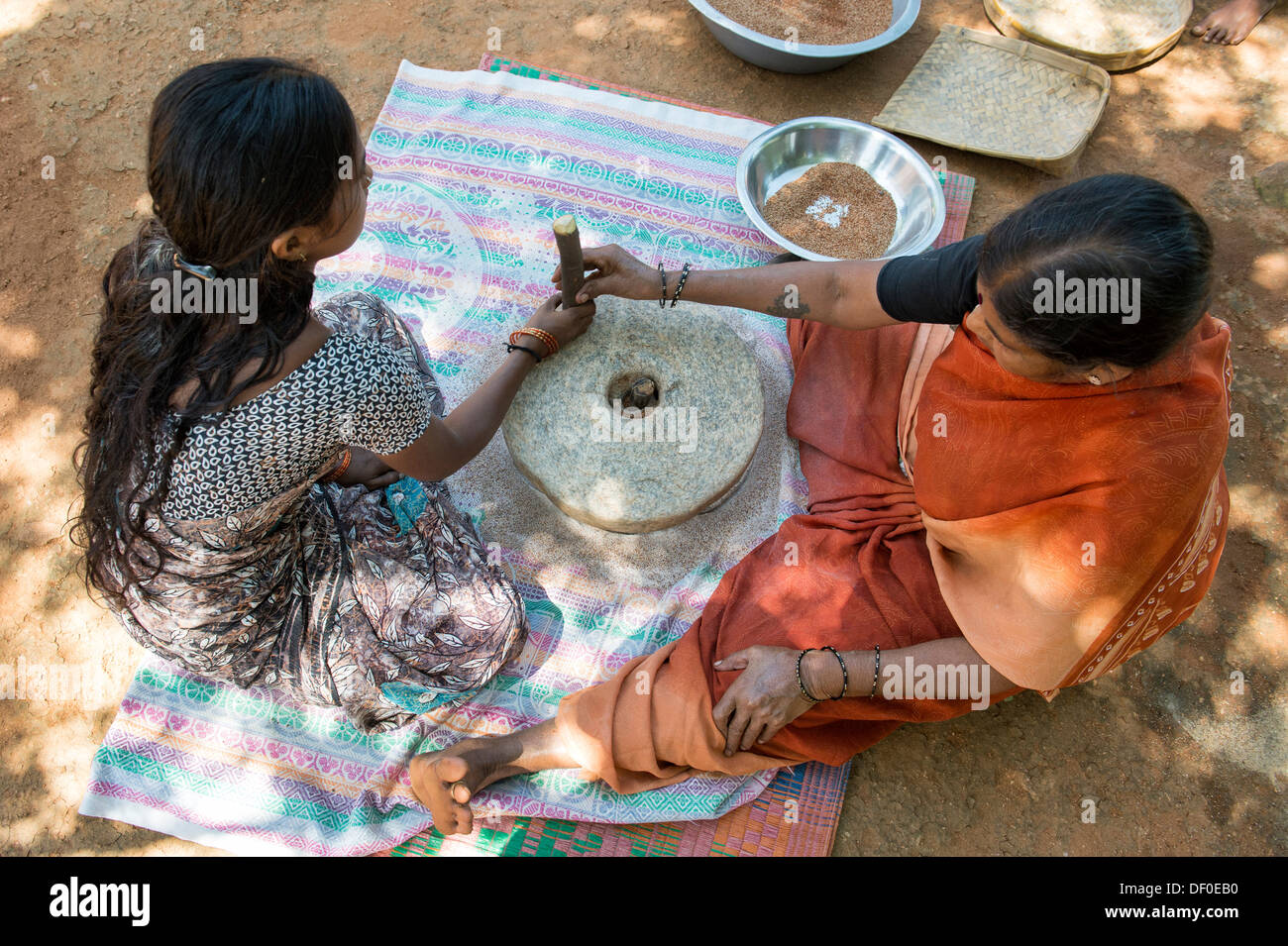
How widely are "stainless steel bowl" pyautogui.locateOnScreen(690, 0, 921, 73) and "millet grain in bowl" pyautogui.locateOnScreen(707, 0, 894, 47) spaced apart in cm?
4

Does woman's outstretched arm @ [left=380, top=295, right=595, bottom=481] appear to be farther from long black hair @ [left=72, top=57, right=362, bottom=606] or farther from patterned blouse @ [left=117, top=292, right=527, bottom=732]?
long black hair @ [left=72, top=57, right=362, bottom=606]

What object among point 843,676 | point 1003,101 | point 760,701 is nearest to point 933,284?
point 843,676

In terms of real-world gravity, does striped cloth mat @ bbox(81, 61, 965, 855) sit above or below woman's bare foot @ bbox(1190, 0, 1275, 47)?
below

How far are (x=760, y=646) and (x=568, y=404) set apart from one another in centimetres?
80

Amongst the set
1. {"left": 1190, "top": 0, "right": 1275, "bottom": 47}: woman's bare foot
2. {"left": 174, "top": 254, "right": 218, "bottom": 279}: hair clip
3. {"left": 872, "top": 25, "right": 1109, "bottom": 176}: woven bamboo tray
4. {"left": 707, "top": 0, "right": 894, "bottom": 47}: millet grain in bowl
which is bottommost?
{"left": 872, "top": 25, "right": 1109, "bottom": 176}: woven bamboo tray

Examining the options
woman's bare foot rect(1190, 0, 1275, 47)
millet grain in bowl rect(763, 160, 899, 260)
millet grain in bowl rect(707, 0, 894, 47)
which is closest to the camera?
millet grain in bowl rect(763, 160, 899, 260)

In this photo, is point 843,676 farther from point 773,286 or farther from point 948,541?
point 773,286

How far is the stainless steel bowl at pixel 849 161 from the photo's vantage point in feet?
9.71

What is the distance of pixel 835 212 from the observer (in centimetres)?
303

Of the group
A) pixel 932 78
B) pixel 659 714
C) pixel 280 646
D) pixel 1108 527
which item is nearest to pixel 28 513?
pixel 280 646

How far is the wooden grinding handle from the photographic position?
2020mm

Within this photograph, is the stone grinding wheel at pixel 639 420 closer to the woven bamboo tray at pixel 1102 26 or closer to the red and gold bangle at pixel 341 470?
the red and gold bangle at pixel 341 470

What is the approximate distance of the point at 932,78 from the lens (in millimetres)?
3529

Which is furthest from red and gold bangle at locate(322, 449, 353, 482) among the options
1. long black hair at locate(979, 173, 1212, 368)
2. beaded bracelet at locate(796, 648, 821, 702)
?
long black hair at locate(979, 173, 1212, 368)
